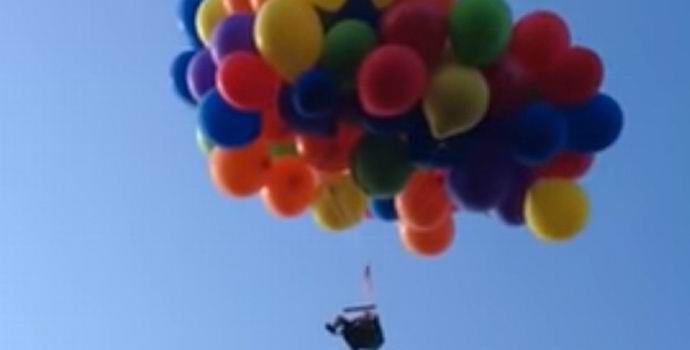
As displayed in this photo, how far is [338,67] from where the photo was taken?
7539 mm

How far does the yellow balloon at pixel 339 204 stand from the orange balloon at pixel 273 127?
17.2 inches

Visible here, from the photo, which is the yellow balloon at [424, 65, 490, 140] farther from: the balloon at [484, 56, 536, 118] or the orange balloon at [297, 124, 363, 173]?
the orange balloon at [297, 124, 363, 173]

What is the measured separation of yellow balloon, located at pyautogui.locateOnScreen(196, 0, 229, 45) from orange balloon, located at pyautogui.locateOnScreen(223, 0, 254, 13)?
3 cm

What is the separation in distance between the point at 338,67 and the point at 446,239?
1271 mm

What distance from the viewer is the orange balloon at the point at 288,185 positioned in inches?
319

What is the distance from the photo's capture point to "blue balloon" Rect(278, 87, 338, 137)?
25.0ft

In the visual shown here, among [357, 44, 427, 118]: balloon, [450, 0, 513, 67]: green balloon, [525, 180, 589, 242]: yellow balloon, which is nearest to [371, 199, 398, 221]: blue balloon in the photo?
[525, 180, 589, 242]: yellow balloon

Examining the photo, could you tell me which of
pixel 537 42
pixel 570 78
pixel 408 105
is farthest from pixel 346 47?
pixel 570 78

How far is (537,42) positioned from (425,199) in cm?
93

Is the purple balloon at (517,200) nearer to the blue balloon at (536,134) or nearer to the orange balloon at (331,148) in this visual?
the blue balloon at (536,134)

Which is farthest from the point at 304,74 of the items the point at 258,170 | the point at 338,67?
the point at 258,170

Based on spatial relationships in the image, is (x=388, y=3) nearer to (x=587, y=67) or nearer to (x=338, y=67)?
(x=338, y=67)

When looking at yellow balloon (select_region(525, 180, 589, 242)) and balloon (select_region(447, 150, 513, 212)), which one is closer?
balloon (select_region(447, 150, 513, 212))

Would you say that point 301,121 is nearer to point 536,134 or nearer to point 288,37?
point 288,37
